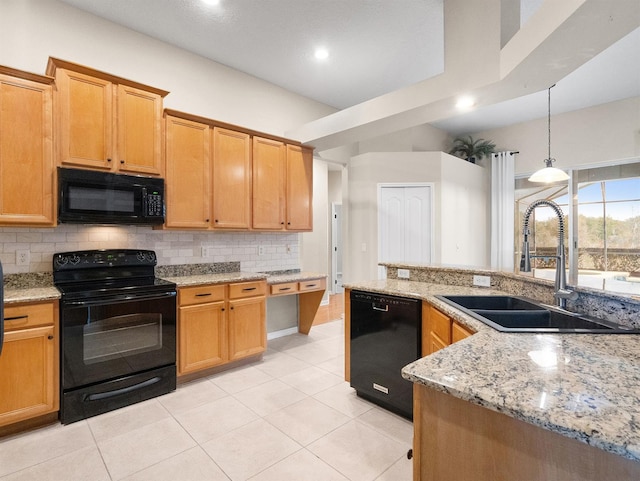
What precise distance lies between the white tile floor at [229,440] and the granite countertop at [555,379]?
111 centimetres

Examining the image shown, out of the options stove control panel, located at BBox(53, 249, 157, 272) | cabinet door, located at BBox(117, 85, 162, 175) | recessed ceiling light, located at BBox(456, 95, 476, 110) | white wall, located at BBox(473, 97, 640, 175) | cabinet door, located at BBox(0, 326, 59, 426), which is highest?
white wall, located at BBox(473, 97, 640, 175)

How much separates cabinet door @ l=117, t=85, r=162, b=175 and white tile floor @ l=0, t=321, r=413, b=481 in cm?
192

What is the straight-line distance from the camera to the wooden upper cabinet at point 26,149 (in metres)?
2.28

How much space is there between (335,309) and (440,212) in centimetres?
233

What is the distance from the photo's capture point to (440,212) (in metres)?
5.20

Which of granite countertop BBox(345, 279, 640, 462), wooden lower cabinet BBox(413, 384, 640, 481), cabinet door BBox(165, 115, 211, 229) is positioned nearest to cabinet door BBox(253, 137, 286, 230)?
cabinet door BBox(165, 115, 211, 229)

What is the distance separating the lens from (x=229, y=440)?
214 cm

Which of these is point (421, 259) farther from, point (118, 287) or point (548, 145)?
point (118, 287)

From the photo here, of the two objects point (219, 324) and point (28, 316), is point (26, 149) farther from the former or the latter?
point (219, 324)

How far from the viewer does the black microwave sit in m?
2.49

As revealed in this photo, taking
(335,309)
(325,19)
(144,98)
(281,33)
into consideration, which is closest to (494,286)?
(325,19)

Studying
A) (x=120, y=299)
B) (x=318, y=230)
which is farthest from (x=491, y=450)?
(x=318, y=230)

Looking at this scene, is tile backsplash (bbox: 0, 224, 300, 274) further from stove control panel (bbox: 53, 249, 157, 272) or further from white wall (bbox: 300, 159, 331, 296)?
white wall (bbox: 300, 159, 331, 296)

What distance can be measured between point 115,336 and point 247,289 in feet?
3.81
